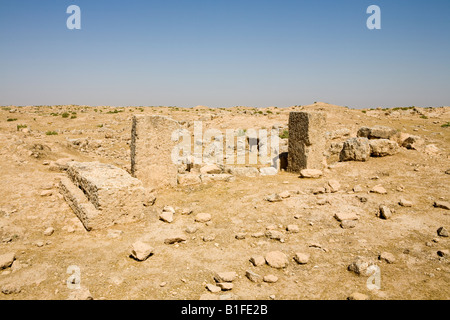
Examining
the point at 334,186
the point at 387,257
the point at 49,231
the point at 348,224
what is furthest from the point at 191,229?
the point at 334,186

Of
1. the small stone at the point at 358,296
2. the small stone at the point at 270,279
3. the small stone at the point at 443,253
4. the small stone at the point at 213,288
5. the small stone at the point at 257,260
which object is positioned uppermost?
the small stone at the point at 443,253

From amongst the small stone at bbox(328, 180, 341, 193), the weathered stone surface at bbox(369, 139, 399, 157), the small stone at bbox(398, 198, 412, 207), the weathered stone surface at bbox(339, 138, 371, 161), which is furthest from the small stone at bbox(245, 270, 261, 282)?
the weathered stone surface at bbox(369, 139, 399, 157)

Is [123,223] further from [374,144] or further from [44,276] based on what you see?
[374,144]

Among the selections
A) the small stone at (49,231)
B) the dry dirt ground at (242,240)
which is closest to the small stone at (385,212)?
the dry dirt ground at (242,240)

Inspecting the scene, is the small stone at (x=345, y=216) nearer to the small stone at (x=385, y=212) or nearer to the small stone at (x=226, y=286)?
Result: the small stone at (x=385, y=212)

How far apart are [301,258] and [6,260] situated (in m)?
4.11

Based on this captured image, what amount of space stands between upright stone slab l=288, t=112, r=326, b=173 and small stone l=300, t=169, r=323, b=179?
301 millimetres

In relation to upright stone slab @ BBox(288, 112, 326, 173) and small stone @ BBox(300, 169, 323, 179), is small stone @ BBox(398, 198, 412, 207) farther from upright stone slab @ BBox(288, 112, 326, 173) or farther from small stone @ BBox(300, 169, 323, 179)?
upright stone slab @ BBox(288, 112, 326, 173)

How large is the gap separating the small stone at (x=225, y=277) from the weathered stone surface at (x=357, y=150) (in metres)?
6.24

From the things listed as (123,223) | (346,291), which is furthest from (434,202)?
(123,223)

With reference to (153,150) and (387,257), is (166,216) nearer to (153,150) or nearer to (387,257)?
(153,150)

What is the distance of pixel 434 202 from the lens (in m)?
5.34

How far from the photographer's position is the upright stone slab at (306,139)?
7.84m

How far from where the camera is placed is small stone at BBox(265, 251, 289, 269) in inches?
152
